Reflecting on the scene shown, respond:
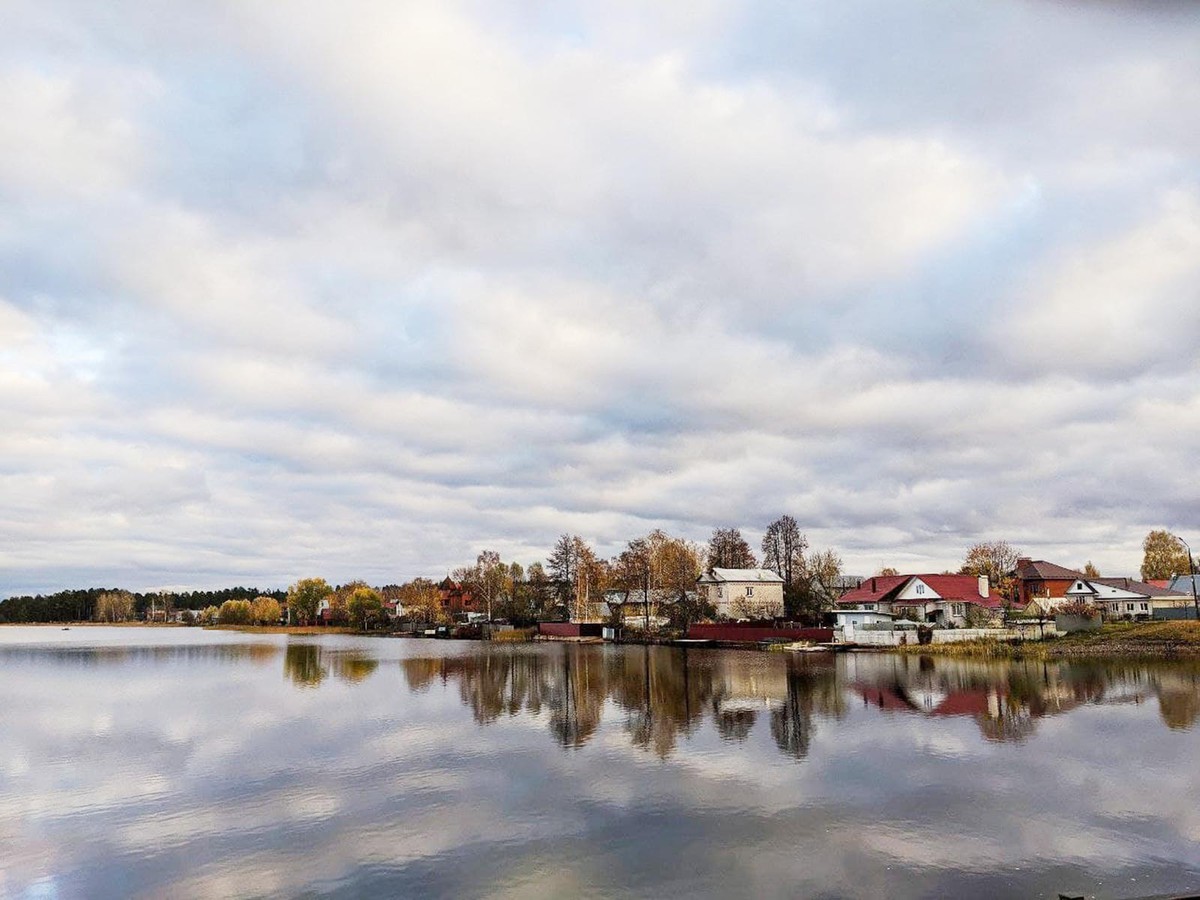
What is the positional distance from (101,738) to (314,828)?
19426 mm

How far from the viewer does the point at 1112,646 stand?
63.2 meters

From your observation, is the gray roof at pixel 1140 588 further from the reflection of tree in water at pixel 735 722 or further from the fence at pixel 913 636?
the reflection of tree in water at pixel 735 722

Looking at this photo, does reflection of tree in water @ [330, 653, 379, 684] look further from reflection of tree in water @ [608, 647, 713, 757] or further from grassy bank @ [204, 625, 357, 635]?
grassy bank @ [204, 625, 357, 635]

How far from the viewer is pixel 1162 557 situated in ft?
455

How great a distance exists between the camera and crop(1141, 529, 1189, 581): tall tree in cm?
13545

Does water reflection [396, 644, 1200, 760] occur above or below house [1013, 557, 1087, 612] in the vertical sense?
below

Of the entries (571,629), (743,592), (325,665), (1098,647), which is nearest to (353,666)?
(325,665)

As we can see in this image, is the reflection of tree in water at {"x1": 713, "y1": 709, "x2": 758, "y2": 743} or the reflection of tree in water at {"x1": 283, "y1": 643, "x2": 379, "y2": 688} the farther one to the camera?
the reflection of tree in water at {"x1": 283, "y1": 643, "x2": 379, "y2": 688}

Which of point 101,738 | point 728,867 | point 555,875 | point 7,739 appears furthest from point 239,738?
point 728,867

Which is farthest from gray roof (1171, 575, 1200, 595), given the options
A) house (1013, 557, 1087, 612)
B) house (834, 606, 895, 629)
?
house (834, 606, 895, 629)

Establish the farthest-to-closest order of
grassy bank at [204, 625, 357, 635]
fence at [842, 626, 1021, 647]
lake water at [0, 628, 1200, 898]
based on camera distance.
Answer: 1. grassy bank at [204, 625, 357, 635]
2. fence at [842, 626, 1021, 647]
3. lake water at [0, 628, 1200, 898]

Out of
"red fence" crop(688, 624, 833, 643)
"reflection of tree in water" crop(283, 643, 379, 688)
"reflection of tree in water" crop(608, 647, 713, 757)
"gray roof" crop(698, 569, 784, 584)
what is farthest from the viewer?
"gray roof" crop(698, 569, 784, 584)

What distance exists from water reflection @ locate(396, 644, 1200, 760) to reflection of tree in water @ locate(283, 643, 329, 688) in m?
6.74

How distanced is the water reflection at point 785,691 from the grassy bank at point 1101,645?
3.73 meters
